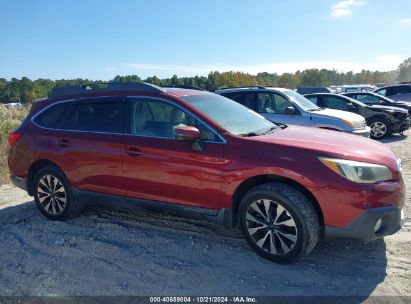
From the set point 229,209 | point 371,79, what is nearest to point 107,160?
point 229,209

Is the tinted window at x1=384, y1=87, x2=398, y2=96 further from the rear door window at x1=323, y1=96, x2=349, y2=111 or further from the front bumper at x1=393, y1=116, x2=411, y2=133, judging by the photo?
the rear door window at x1=323, y1=96, x2=349, y2=111

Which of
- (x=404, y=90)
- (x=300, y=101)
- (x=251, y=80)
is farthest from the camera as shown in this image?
(x=251, y=80)

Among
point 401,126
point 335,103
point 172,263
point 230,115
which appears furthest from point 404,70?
point 172,263

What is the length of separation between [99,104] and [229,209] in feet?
7.25

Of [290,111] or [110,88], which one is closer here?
[110,88]

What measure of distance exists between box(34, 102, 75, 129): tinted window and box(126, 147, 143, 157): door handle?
1080 millimetres

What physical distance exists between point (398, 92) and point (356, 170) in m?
17.1

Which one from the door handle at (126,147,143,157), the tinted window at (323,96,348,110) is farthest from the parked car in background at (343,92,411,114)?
the door handle at (126,147,143,157)

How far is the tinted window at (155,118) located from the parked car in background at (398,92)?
1612 centimetres

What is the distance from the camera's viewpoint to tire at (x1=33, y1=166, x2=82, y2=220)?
5027 millimetres

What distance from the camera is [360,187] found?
3.40 m

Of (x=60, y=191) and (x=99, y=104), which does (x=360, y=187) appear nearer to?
(x=99, y=104)

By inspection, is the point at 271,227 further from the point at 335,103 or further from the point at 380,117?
the point at 380,117

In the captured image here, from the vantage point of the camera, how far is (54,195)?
5125 millimetres
